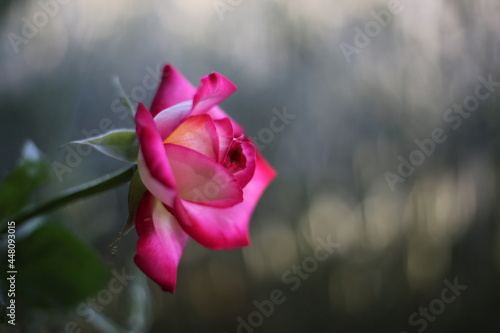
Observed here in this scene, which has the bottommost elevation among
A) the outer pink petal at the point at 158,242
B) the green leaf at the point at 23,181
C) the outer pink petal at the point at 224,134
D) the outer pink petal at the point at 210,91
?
the green leaf at the point at 23,181

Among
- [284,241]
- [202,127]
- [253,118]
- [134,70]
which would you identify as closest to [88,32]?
[134,70]

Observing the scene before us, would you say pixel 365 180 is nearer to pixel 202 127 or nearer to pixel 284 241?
pixel 284 241

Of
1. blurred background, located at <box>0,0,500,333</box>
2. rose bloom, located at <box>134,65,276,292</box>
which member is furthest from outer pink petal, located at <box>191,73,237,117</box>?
blurred background, located at <box>0,0,500,333</box>

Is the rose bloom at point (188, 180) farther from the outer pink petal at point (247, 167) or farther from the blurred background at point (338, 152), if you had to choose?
the blurred background at point (338, 152)

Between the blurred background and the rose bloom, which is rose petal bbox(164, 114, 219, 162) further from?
the blurred background

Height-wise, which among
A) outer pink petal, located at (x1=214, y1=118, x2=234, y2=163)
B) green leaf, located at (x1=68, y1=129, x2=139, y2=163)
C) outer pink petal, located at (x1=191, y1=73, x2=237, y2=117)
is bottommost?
green leaf, located at (x1=68, y1=129, x2=139, y2=163)

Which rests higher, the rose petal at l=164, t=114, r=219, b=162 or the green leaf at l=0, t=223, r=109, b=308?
the rose petal at l=164, t=114, r=219, b=162

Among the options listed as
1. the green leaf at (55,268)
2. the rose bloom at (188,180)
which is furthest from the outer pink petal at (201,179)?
the green leaf at (55,268)
